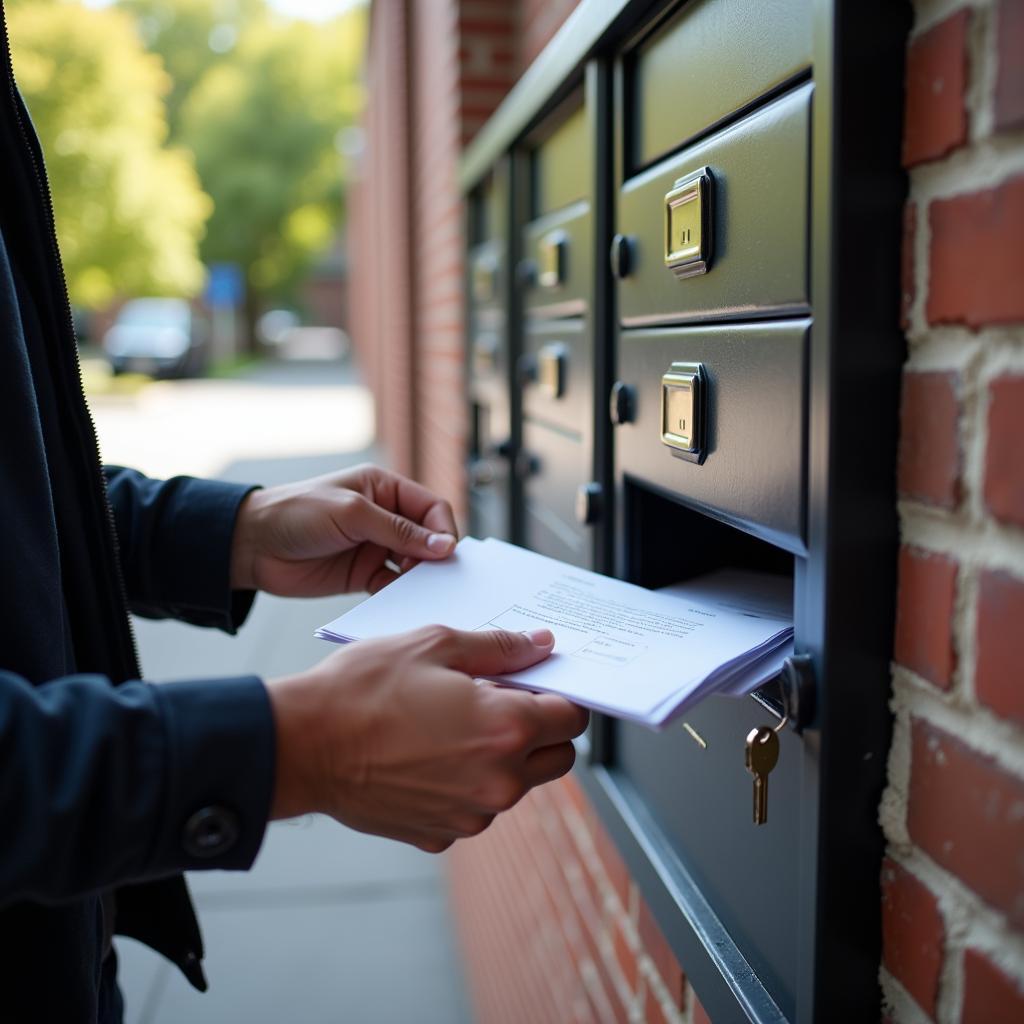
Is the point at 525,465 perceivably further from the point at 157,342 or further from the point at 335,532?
the point at 157,342

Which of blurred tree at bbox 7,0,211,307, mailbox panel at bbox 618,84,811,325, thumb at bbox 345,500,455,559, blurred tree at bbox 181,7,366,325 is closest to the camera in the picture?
mailbox panel at bbox 618,84,811,325

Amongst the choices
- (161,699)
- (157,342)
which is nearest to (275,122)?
(157,342)

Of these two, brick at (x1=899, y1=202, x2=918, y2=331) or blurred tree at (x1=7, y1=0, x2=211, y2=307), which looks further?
blurred tree at (x1=7, y1=0, x2=211, y2=307)

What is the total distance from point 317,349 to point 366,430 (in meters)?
33.4

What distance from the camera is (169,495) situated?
1585 millimetres

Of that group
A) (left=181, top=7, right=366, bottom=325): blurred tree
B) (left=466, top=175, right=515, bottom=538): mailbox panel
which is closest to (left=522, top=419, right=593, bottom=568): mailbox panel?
(left=466, top=175, right=515, bottom=538): mailbox panel

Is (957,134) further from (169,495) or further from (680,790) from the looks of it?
(169,495)

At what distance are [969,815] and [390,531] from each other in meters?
0.85

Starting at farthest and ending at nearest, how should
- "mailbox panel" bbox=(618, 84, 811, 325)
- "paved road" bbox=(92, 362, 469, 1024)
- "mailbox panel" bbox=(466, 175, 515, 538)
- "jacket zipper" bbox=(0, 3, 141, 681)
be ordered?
"paved road" bbox=(92, 362, 469, 1024) → "mailbox panel" bbox=(466, 175, 515, 538) → "jacket zipper" bbox=(0, 3, 141, 681) → "mailbox panel" bbox=(618, 84, 811, 325)

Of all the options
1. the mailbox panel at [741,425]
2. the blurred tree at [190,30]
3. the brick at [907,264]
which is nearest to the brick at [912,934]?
the mailbox panel at [741,425]

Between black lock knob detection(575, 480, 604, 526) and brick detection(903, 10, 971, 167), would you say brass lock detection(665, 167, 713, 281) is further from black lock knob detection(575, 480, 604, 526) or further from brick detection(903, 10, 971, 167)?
black lock knob detection(575, 480, 604, 526)

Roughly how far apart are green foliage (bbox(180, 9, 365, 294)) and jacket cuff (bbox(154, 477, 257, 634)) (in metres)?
32.9

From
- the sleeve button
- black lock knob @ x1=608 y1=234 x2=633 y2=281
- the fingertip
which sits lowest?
the sleeve button

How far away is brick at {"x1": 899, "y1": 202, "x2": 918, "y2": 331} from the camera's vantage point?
76cm
